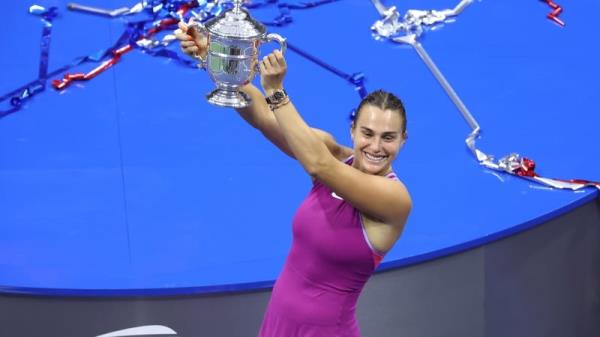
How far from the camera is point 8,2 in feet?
17.7

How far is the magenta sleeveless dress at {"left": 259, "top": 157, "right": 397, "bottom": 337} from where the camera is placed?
2.38m

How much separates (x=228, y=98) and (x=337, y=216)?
36cm

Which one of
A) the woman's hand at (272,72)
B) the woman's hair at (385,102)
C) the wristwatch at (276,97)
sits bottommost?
the wristwatch at (276,97)

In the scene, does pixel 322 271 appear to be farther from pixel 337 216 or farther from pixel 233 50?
pixel 233 50

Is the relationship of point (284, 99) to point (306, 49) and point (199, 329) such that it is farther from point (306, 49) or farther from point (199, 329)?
point (306, 49)

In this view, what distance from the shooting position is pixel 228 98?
2.44 meters

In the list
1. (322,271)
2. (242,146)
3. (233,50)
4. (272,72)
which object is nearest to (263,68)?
(272,72)

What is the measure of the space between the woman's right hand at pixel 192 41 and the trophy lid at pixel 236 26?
0.13 meters

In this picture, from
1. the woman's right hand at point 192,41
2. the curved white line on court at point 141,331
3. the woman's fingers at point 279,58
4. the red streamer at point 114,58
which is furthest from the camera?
the red streamer at point 114,58

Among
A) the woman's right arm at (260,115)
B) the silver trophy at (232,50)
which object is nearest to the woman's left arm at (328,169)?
the silver trophy at (232,50)

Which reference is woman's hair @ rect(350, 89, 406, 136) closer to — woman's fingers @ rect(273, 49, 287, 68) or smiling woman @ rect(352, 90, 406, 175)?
smiling woman @ rect(352, 90, 406, 175)

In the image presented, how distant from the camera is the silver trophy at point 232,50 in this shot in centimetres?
236

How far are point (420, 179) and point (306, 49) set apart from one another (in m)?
1.25

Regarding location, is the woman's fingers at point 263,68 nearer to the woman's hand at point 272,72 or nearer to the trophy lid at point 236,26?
the woman's hand at point 272,72
